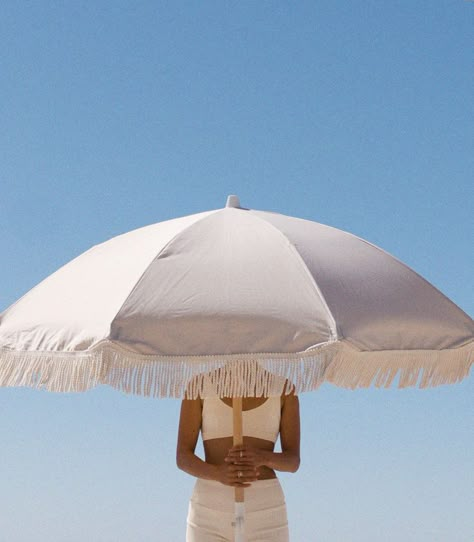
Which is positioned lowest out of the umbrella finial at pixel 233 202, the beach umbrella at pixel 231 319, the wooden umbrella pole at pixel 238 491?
the wooden umbrella pole at pixel 238 491

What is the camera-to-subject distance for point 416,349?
4.69m

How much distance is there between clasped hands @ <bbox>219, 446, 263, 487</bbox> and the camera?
4.96m

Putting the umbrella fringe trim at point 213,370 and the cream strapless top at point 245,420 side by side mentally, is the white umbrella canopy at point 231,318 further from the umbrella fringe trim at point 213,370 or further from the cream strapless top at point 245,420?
the cream strapless top at point 245,420

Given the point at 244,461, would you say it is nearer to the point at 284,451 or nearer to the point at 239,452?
the point at 239,452

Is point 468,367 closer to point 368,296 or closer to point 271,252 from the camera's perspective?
point 368,296

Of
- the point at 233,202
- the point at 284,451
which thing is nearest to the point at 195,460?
the point at 284,451

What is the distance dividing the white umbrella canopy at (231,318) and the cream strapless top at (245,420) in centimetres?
79

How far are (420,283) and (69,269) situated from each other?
185 centimetres

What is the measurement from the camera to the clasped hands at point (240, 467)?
4.96 m

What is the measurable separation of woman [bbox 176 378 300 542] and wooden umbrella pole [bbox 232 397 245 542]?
47mm

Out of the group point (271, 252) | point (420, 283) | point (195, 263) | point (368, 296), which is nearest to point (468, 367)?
point (420, 283)

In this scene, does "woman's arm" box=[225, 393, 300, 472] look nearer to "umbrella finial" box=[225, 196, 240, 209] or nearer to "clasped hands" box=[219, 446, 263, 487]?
"clasped hands" box=[219, 446, 263, 487]

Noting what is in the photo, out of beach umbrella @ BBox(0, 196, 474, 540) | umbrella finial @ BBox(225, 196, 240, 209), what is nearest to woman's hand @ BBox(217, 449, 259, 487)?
beach umbrella @ BBox(0, 196, 474, 540)

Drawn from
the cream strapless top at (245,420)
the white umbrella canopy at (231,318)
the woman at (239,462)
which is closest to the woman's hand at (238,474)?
the woman at (239,462)
